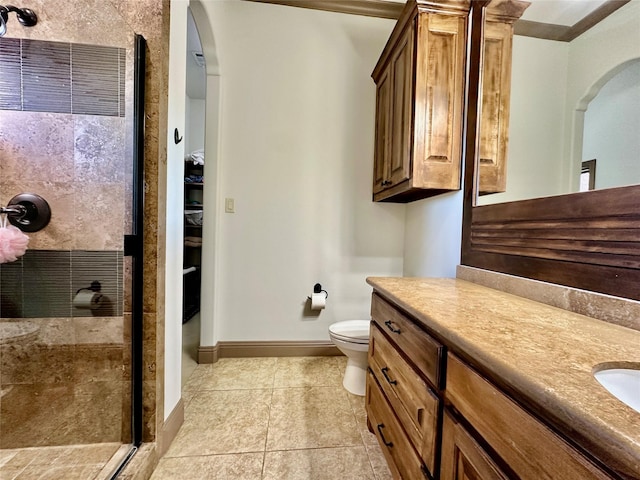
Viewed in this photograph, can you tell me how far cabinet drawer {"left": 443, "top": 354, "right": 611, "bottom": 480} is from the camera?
0.40 metres

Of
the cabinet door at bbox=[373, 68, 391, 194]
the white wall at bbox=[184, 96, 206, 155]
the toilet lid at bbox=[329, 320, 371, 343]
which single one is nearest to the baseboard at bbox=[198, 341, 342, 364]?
the toilet lid at bbox=[329, 320, 371, 343]

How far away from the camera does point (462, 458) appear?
646mm

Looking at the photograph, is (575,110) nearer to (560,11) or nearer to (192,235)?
(560,11)

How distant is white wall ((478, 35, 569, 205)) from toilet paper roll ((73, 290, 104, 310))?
1858 mm

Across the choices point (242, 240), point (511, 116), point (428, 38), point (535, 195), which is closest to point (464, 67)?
A: point (428, 38)

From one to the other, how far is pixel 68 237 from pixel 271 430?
4.30ft

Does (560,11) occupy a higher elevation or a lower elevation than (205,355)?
higher

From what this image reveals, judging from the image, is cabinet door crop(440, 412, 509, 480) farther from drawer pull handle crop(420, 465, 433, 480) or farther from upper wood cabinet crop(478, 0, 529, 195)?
upper wood cabinet crop(478, 0, 529, 195)

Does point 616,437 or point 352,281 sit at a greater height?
point 616,437

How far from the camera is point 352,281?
7.45 feet

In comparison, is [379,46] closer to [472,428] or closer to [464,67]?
[464,67]

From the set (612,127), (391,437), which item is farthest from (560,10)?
(391,437)

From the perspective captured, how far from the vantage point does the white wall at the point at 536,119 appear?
1.05 metres

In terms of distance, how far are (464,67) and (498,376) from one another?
1546mm
